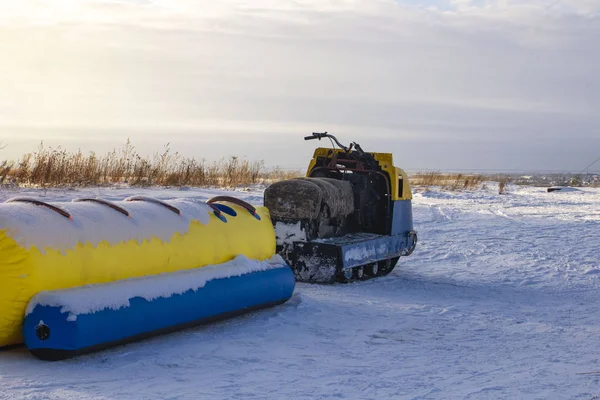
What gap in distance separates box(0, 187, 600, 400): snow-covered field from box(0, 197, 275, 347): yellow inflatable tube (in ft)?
1.63

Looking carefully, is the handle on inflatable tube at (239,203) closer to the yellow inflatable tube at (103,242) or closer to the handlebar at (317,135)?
the yellow inflatable tube at (103,242)

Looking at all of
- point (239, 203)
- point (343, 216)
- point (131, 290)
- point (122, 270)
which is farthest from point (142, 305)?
point (343, 216)

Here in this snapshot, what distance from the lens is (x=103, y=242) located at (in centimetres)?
543

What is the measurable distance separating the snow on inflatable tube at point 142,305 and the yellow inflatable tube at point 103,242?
0.38ft

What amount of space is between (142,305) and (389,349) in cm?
175

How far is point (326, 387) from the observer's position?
4496 millimetres

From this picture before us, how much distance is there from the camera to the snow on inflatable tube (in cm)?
484

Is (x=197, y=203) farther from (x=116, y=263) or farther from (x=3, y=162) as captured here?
(x=3, y=162)

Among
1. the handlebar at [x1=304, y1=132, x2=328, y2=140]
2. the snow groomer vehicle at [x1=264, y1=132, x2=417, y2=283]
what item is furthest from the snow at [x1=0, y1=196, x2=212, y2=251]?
the handlebar at [x1=304, y1=132, x2=328, y2=140]

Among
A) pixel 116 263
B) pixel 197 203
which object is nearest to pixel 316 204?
pixel 197 203

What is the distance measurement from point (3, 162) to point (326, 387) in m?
11.6

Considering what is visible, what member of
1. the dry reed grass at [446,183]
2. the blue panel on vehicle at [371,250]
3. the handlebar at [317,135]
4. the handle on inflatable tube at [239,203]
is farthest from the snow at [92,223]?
the dry reed grass at [446,183]

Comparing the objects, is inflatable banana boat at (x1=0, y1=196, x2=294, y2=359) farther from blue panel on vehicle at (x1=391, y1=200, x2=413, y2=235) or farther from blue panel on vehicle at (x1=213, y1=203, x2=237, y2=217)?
blue panel on vehicle at (x1=391, y1=200, x2=413, y2=235)

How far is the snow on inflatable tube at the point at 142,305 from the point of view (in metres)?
4.84
